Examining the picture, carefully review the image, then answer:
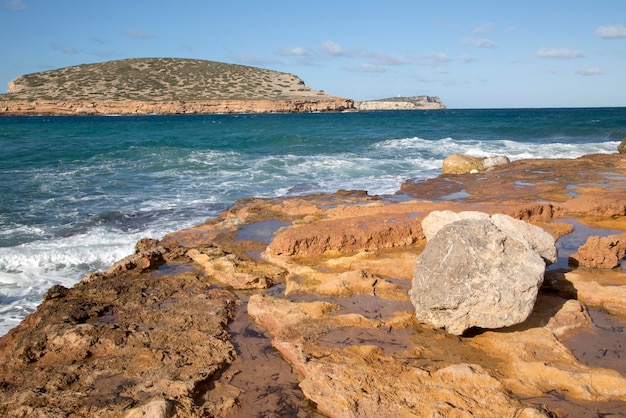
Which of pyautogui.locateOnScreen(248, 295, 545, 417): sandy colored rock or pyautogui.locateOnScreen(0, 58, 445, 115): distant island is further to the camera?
pyautogui.locateOnScreen(0, 58, 445, 115): distant island

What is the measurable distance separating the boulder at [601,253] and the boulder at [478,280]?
242 cm

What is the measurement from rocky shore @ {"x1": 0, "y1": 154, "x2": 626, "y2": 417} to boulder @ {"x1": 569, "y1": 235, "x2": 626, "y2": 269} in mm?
19

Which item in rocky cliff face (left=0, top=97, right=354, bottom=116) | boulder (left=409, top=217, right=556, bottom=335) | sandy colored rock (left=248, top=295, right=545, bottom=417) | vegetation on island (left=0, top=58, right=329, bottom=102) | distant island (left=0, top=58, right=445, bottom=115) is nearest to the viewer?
sandy colored rock (left=248, top=295, right=545, bottom=417)

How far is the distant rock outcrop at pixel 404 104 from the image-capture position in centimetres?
12112

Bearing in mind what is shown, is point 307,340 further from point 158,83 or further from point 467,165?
point 158,83

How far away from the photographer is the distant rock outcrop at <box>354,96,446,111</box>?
121m

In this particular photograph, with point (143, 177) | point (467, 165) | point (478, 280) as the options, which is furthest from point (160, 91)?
point (478, 280)

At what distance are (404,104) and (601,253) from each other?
456ft

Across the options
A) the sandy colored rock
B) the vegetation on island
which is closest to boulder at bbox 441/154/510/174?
the sandy colored rock

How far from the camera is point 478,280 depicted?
4.40 metres

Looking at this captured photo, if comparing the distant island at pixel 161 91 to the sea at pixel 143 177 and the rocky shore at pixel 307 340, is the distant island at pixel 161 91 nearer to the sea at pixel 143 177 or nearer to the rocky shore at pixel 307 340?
the sea at pixel 143 177

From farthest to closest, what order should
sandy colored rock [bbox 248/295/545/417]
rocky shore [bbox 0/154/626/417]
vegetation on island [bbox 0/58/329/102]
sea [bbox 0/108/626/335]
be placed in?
vegetation on island [bbox 0/58/329/102]
sea [bbox 0/108/626/335]
rocky shore [bbox 0/154/626/417]
sandy colored rock [bbox 248/295/545/417]

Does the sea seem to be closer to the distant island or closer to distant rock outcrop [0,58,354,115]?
the distant island

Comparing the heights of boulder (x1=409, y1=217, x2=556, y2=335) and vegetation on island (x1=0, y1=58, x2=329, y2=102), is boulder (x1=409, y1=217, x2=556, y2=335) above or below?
below
